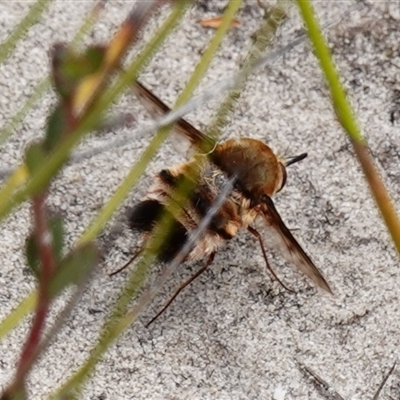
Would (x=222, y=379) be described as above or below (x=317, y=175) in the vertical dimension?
below

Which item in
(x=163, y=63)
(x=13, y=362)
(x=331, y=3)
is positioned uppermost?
(x=331, y=3)

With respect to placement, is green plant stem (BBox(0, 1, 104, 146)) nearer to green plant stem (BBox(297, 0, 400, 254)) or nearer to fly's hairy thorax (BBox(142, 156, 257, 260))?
green plant stem (BBox(297, 0, 400, 254))

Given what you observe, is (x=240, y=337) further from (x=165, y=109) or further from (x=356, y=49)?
(x=356, y=49)

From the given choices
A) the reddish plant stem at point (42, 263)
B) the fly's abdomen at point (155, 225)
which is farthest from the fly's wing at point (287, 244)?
the reddish plant stem at point (42, 263)

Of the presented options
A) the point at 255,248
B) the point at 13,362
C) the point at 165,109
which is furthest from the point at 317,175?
the point at 13,362

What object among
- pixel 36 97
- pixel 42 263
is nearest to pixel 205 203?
pixel 36 97

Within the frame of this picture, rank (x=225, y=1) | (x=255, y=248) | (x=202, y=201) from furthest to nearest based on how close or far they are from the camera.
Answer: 1. (x=225, y=1)
2. (x=255, y=248)
3. (x=202, y=201)
